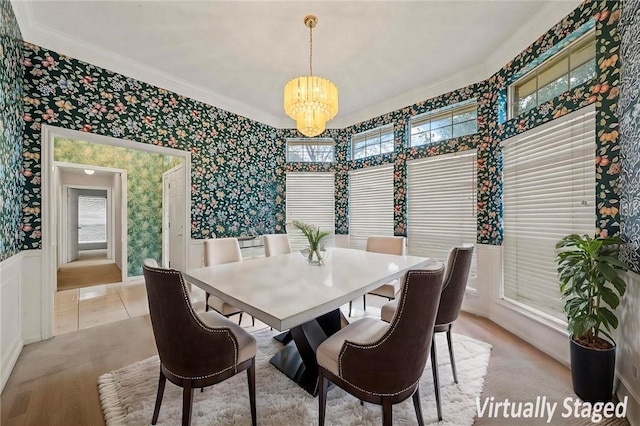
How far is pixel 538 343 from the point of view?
2.30 metres

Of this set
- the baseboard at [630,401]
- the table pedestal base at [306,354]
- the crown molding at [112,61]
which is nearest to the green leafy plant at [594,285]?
the baseboard at [630,401]

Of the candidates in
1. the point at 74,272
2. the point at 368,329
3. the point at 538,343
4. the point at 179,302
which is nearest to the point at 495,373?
the point at 538,343

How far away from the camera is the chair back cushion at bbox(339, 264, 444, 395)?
3.54 feet

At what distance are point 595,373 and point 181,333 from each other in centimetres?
255

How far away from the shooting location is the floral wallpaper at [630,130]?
1.52 m

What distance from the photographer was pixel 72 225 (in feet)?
24.3

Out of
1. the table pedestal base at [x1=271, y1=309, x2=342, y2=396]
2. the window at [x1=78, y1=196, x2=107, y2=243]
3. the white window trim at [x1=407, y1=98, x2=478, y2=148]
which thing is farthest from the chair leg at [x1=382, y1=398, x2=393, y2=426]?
the window at [x1=78, y1=196, x2=107, y2=243]

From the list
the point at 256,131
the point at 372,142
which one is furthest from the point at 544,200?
the point at 256,131

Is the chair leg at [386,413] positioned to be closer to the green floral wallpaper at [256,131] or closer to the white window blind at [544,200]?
the green floral wallpaper at [256,131]

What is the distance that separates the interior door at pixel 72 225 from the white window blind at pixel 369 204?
794 cm

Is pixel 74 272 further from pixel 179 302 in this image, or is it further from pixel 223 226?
pixel 179 302

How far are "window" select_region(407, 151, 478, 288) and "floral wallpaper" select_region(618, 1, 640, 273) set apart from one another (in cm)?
146

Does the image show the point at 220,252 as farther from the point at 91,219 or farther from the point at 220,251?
the point at 91,219

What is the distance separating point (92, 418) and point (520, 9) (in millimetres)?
4466
